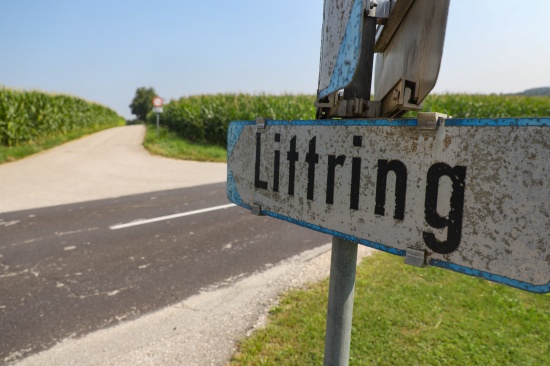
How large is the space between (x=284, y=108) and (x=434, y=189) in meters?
15.3

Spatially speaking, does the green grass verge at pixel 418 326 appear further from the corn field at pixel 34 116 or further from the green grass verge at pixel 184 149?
the corn field at pixel 34 116

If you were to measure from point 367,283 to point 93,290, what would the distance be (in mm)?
2808

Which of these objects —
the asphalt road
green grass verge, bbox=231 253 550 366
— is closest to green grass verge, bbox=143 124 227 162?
the asphalt road

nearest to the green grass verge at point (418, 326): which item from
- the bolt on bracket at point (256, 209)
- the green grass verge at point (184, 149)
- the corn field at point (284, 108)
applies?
the bolt on bracket at point (256, 209)

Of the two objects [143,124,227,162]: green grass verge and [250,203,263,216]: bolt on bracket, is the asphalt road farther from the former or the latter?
[143,124,227,162]: green grass verge

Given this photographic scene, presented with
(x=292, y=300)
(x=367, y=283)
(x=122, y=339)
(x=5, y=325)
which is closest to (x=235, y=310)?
(x=292, y=300)

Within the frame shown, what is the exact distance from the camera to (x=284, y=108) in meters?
15.8

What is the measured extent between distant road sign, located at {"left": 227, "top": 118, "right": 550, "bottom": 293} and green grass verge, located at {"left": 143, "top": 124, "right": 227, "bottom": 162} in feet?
39.4

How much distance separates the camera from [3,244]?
4.81 metres

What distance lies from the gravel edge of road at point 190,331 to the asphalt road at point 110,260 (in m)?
0.14

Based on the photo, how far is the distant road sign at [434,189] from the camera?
73 centimetres

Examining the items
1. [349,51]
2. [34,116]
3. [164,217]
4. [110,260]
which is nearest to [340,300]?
[349,51]

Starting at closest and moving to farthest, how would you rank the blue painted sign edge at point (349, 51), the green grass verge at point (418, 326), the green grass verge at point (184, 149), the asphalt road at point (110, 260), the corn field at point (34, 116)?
1. the blue painted sign edge at point (349, 51)
2. the green grass verge at point (418, 326)
3. the asphalt road at point (110, 260)
4. the green grass verge at point (184, 149)
5. the corn field at point (34, 116)

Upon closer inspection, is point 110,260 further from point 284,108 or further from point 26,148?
point 284,108
